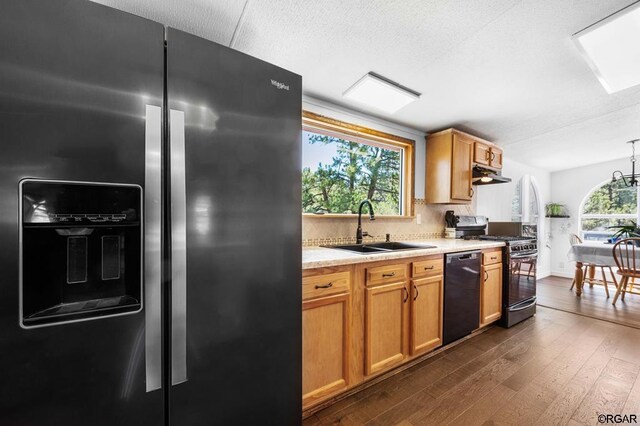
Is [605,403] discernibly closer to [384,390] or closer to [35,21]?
[384,390]

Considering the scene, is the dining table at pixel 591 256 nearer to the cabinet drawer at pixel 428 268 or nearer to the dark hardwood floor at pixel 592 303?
the dark hardwood floor at pixel 592 303

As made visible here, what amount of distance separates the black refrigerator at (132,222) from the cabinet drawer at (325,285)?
0.36 metres

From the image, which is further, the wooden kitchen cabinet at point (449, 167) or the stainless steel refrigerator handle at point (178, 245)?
the wooden kitchen cabinet at point (449, 167)

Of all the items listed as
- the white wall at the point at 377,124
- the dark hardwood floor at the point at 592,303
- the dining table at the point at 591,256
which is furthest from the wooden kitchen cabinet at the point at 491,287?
the dining table at the point at 591,256

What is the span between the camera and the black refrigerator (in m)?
0.76

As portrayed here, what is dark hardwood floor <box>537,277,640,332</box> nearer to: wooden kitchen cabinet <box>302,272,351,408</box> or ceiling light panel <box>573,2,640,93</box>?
ceiling light panel <box>573,2,640,93</box>

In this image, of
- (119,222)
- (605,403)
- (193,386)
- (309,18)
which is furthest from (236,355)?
(605,403)

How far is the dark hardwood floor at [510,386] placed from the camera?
1.63 meters

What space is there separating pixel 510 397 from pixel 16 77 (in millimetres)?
2859

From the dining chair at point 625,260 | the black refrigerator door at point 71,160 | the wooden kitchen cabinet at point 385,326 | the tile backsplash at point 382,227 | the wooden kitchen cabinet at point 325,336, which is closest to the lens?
the black refrigerator door at point 71,160

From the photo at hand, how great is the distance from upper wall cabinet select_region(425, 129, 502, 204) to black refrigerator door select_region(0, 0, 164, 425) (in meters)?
2.90

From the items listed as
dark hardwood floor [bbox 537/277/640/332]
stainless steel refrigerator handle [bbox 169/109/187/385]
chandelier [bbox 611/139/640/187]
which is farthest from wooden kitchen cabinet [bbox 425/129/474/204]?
chandelier [bbox 611/139/640/187]

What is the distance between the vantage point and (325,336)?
5.28 ft

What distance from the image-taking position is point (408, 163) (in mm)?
3119
